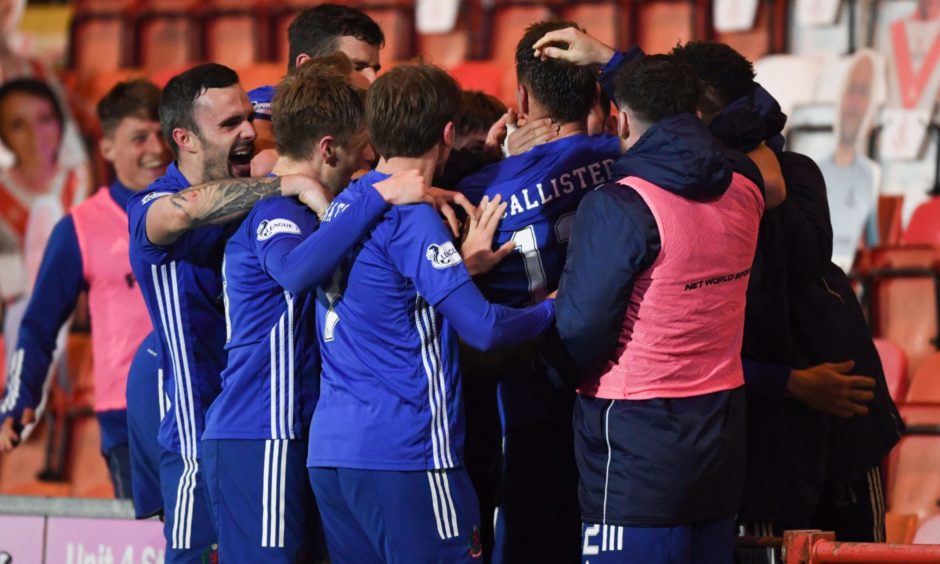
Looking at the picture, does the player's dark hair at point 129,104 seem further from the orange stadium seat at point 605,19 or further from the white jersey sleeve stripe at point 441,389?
the orange stadium seat at point 605,19

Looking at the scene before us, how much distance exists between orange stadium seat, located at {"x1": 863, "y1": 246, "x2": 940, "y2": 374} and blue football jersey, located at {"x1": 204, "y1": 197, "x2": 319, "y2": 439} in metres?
4.21

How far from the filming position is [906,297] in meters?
7.00

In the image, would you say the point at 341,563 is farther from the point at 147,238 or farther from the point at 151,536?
the point at 151,536

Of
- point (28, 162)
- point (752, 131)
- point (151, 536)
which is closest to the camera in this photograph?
point (752, 131)

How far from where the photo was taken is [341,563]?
3459 millimetres

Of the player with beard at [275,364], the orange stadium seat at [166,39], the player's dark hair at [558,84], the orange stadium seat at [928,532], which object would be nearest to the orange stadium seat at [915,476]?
the orange stadium seat at [928,532]

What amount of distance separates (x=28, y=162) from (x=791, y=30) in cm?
532

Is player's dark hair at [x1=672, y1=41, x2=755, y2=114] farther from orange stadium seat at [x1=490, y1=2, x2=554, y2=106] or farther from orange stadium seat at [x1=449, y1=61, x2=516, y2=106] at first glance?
orange stadium seat at [x1=490, y1=2, x2=554, y2=106]

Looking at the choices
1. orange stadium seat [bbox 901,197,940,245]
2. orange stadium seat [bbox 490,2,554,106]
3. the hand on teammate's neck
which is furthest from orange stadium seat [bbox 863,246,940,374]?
the hand on teammate's neck

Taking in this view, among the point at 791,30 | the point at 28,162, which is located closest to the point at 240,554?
the point at 791,30

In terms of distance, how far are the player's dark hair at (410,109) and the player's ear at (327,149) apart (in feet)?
0.97

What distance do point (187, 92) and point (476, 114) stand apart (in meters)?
0.92

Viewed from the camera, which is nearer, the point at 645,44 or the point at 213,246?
the point at 213,246

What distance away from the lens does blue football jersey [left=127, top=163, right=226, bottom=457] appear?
154 inches
